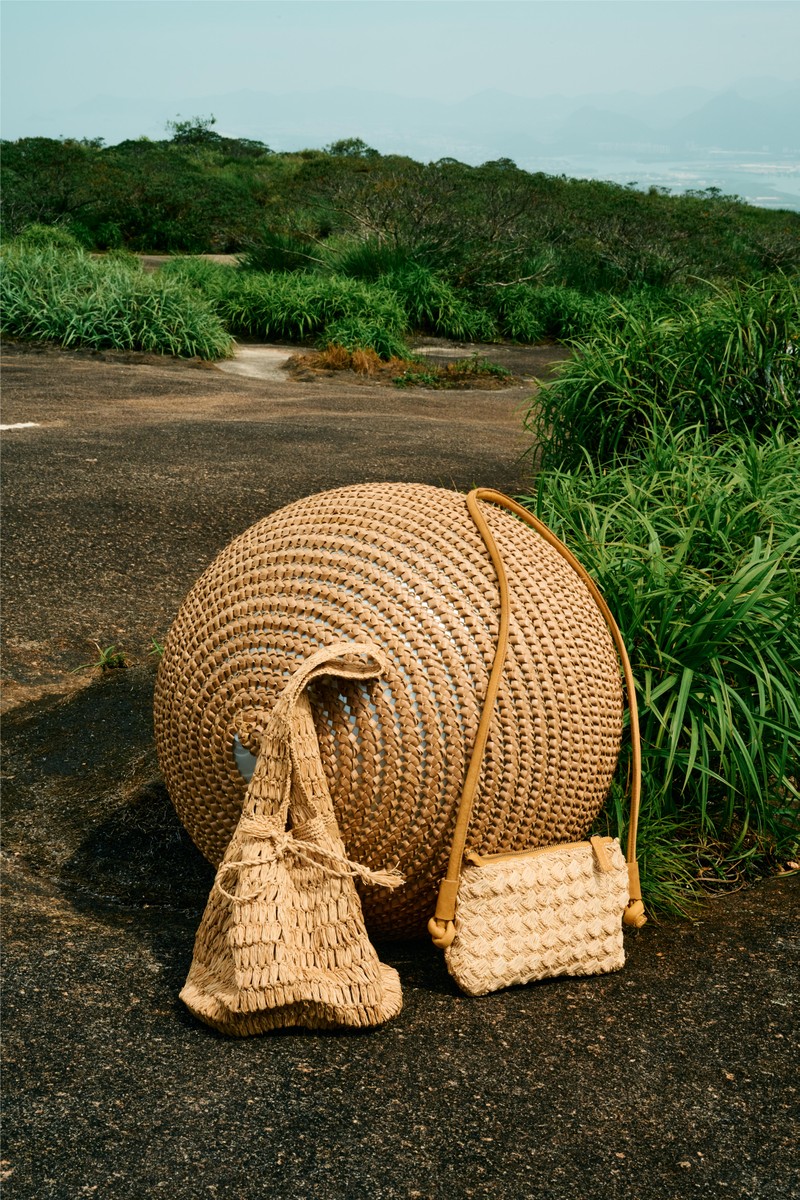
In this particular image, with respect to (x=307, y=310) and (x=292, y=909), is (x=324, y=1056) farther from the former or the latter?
(x=307, y=310)

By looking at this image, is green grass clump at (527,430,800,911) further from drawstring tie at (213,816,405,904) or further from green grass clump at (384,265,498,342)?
green grass clump at (384,265,498,342)

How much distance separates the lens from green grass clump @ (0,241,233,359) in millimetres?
12031

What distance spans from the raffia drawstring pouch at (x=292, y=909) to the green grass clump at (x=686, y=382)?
12.0 ft

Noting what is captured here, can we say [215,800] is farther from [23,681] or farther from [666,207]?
[666,207]

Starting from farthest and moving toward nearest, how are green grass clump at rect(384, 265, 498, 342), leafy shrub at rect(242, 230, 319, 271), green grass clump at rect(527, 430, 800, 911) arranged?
leafy shrub at rect(242, 230, 319, 271)
green grass clump at rect(384, 265, 498, 342)
green grass clump at rect(527, 430, 800, 911)

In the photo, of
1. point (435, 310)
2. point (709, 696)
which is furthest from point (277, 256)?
point (709, 696)

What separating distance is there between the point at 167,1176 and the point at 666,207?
32.3 m

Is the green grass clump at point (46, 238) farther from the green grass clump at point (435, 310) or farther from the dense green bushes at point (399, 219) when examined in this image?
the green grass clump at point (435, 310)

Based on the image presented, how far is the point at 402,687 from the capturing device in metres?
2.49

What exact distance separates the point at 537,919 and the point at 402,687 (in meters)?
0.60

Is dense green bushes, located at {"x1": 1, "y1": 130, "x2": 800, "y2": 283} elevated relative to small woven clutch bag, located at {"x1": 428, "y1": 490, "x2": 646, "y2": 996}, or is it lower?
elevated

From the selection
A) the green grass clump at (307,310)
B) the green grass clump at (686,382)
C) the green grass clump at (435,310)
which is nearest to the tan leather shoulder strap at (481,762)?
the green grass clump at (686,382)

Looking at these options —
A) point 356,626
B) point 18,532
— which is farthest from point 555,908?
point 18,532

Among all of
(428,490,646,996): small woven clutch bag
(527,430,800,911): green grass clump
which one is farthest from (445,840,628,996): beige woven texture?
(527,430,800,911): green grass clump
